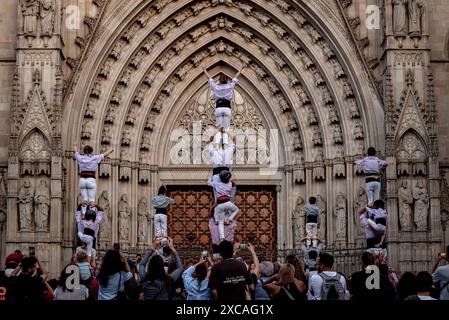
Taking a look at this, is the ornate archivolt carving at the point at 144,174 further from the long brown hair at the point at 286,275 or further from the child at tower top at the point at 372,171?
the long brown hair at the point at 286,275

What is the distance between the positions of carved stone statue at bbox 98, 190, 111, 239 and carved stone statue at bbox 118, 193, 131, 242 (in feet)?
1.25

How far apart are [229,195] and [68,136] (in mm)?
7822

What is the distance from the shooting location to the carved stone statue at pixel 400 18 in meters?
24.7

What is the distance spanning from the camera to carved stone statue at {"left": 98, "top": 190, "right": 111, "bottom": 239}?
25016 mm

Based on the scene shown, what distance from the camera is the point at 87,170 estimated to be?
70.2ft

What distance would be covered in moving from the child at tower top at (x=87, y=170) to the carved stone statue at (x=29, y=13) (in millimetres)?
4714

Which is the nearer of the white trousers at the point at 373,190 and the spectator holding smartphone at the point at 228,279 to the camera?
the spectator holding smartphone at the point at 228,279

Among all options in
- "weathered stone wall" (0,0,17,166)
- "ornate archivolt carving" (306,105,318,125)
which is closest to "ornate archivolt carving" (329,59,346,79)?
"ornate archivolt carving" (306,105,318,125)

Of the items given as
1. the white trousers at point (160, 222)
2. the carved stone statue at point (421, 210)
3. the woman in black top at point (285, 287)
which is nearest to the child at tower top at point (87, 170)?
the white trousers at point (160, 222)

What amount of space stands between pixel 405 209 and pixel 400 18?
5.36m

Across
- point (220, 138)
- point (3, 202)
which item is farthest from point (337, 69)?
point (3, 202)

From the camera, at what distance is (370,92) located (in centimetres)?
2536

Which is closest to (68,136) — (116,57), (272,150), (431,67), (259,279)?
(116,57)

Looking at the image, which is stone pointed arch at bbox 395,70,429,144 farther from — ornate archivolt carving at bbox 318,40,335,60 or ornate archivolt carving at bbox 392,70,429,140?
ornate archivolt carving at bbox 318,40,335,60
